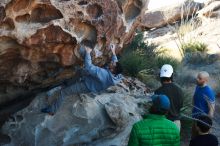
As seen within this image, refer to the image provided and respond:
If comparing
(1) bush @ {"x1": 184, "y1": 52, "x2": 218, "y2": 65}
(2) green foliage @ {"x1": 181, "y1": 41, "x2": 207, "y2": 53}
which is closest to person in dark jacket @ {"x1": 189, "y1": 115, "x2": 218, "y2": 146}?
(1) bush @ {"x1": 184, "y1": 52, "x2": 218, "y2": 65}

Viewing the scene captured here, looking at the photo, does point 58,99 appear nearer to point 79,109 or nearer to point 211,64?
point 79,109

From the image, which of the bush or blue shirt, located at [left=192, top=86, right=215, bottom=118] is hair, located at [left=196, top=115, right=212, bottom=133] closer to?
blue shirt, located at [left=192, top=86, right=215, bottom=118]

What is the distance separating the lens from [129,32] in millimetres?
8703

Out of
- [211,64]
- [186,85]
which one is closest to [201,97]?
[186,85]

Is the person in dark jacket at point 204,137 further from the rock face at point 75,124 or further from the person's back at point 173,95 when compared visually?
the rock face at point 75,124

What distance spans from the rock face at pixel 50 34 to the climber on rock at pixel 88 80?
10.1 inches

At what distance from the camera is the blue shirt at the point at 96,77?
7000 mm

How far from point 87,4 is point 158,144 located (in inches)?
124

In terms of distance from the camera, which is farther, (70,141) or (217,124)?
(217,124)

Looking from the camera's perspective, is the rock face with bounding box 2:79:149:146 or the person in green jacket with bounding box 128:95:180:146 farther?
the rock face with bounding box 2:79:149:146

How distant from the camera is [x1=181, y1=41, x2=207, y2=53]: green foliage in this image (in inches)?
610

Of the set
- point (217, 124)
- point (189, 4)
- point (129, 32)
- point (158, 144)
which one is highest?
point (189, 4)

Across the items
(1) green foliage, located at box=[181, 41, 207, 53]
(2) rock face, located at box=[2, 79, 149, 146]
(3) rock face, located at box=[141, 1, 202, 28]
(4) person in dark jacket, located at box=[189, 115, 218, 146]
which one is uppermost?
(3) rock face, located at box=[141, 1, 202, 28]

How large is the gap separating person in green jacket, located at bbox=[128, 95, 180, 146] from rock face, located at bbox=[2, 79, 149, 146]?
110 inches
